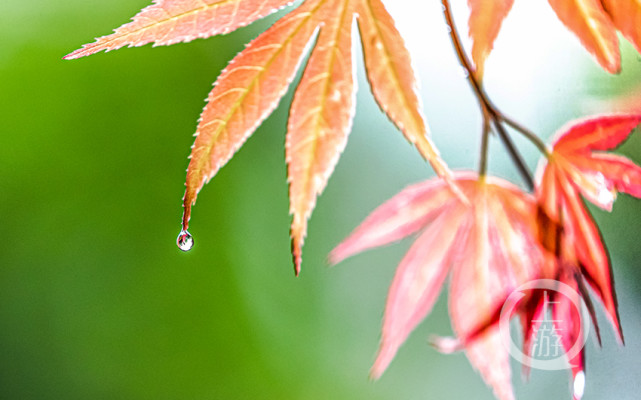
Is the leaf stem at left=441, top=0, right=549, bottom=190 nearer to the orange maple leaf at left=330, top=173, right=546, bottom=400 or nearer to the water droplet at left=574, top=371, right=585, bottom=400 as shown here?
the orange maple leaf at left=330, top=173, right=546, bottom=400

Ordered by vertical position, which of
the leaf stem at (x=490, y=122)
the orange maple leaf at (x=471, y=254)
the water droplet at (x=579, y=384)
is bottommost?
the water droplet at (x=579, y=384)

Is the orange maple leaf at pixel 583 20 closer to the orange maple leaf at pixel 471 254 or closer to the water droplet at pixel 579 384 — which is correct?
the orange maple leaf at pixel 471 254

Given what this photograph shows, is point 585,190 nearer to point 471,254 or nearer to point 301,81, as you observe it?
point 471,254

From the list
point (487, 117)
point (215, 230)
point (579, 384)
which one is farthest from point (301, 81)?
point (215, 230)

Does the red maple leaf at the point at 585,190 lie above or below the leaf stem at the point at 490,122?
below

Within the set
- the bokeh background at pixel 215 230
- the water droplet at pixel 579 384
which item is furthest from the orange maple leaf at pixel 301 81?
the water droplet at pixel 579 384

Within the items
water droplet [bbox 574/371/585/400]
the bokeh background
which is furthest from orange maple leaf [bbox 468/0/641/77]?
water droplet [bbox 574/371/585/400]
